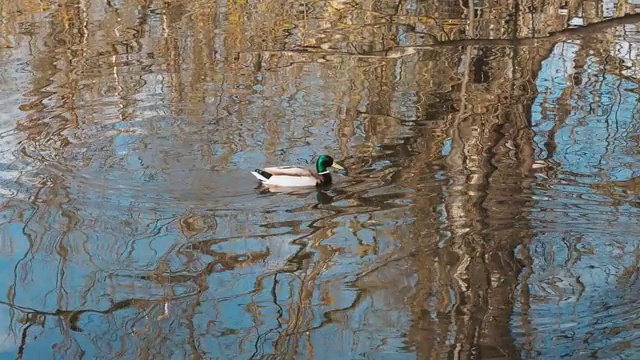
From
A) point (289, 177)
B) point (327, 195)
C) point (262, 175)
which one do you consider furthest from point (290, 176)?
point (327, 195)

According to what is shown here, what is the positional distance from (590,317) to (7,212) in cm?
437

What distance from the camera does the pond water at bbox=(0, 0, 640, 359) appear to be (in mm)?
5965

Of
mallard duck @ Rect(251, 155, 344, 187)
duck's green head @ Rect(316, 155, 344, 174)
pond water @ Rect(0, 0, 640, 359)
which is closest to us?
pond water @ Rect(0, 0, 640, 359)

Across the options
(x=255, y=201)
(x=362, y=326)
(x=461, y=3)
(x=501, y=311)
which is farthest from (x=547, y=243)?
(x=461, y=3)

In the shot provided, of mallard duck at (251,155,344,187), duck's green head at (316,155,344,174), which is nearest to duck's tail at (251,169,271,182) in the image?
mallard duck at (251,155,344,187)

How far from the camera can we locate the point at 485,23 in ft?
46.6

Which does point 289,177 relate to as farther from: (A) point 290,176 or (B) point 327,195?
(B) point 327,195

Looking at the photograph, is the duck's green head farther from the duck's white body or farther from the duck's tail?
the duck's tail

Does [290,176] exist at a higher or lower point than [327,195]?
higher

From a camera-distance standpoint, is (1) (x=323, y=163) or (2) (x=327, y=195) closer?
(2) (x=327, y=195)

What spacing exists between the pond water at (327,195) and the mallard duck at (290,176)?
0.33 feet

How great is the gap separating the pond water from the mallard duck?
0.10 m

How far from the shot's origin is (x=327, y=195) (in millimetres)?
8367

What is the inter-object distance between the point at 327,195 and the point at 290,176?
→ 1.10 feet
